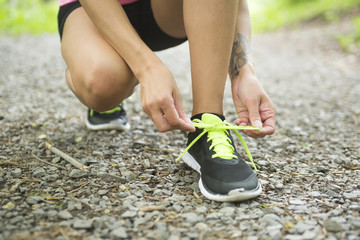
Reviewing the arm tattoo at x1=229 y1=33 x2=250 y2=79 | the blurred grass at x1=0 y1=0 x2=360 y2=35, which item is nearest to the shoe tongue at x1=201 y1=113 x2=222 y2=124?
the arm tattoo at x1=229 y1=33 x2=250 y2=79

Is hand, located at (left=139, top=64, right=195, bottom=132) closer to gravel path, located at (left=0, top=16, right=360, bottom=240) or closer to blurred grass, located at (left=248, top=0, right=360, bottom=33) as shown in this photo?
gravel path, located at (left=0, top=16, right=360, bottom=240)

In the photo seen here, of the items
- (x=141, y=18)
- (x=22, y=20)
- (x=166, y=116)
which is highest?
(x=141, y=18)

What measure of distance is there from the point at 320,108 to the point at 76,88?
2224mm

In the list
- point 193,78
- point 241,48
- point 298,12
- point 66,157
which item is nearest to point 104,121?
Result: point 66,157

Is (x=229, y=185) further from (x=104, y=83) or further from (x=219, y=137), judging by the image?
(x=104, y=83)

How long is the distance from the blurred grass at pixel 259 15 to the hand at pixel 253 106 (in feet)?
19.6

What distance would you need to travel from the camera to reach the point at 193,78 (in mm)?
1621

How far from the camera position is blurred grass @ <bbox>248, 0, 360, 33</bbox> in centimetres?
846

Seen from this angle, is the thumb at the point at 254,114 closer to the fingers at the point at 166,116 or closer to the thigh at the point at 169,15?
the fingers at the point at 166,116

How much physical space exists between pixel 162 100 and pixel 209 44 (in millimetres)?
421

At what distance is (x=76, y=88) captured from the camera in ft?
5.88

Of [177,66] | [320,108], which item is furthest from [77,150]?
[177,66]

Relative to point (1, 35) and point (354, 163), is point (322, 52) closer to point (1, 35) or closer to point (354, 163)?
point (354, 163)

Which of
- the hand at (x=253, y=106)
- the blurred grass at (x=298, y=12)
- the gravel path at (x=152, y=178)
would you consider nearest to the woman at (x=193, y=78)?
the hand at (x=253, y=106)
